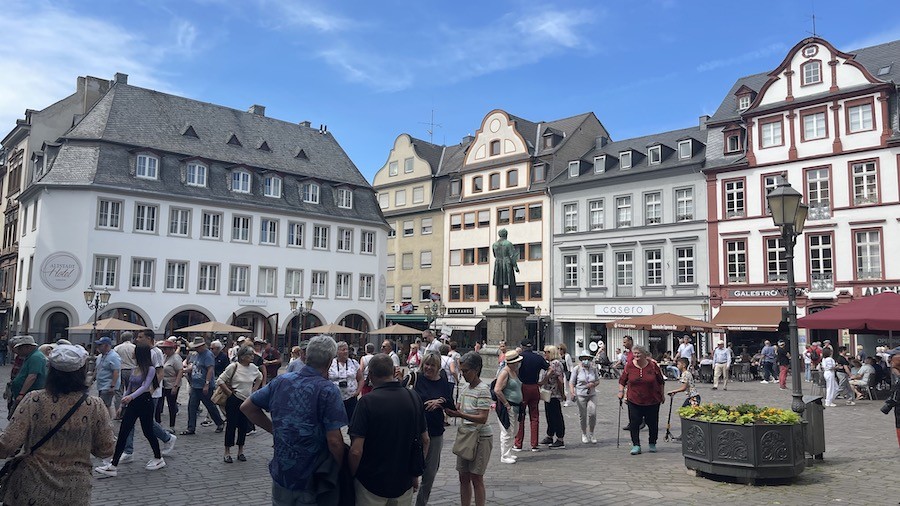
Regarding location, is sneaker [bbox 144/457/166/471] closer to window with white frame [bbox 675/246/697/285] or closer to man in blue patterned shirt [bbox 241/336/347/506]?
man in blue patterned shirt [bbox 241/336/347/506]

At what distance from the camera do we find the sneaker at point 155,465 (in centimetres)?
933

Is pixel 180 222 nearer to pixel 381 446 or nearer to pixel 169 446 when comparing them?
pixel 169 446

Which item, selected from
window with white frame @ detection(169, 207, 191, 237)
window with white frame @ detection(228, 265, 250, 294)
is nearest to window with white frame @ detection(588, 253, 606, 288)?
window with white frame @ detection(228, 265, 250, 294)

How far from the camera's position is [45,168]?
3903cm

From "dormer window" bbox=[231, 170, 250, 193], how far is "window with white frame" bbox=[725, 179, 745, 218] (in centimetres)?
2669

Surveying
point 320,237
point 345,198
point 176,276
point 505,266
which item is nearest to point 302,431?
point 505,266

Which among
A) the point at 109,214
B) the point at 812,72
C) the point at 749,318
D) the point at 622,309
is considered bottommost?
the point at 749,318

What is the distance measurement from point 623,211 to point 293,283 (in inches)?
782

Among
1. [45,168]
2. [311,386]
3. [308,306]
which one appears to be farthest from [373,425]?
[45,168]

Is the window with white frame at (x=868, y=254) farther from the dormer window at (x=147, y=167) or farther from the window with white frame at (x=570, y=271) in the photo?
the dormer window at (x=147, y=167)

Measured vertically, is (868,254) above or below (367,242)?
below

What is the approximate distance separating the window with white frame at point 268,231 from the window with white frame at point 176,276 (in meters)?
4.83

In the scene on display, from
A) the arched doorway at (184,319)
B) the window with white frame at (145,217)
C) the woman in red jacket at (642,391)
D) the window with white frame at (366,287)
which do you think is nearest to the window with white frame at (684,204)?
the window with white frame at (366,287)

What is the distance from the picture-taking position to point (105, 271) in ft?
118
